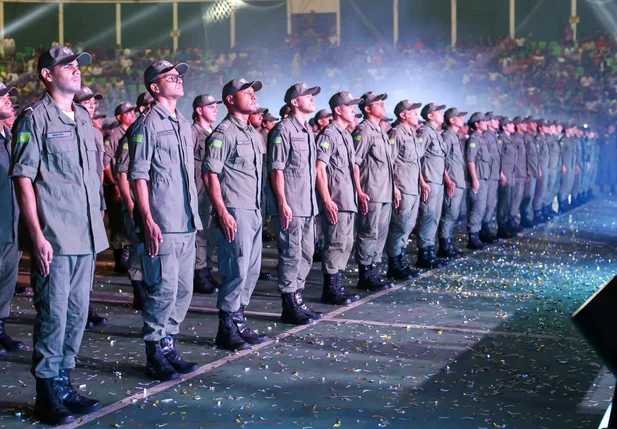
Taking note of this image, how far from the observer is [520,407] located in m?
4.82

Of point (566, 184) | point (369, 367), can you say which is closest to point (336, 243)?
point (369, 367)

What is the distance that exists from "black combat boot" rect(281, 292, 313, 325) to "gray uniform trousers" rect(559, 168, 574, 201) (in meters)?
12.6

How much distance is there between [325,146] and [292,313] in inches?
65.5

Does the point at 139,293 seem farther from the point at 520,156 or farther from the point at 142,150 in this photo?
the point at 520,156

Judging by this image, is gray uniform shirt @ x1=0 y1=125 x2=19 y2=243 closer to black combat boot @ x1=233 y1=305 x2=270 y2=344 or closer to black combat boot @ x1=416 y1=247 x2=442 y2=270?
black combat boot @ x1=233 y1=305 x2=270 y2=344

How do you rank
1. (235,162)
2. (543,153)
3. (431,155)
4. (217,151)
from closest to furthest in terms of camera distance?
(217,151)
(235,162)
(431,155)
(543,153)

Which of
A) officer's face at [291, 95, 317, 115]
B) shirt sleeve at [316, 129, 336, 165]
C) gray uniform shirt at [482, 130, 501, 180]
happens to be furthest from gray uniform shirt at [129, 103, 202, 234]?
gray uniform shirt at [482, 130, 501, 180]

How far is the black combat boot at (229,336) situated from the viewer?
623cm

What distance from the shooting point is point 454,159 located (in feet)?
38.1

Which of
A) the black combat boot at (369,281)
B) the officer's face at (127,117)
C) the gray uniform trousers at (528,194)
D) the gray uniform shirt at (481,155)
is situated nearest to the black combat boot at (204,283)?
the black combat boot at (369,281)

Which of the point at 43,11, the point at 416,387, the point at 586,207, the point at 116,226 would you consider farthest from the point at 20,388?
the point at 43,11

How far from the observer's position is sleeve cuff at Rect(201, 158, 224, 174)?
247 inches

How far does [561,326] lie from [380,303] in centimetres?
173

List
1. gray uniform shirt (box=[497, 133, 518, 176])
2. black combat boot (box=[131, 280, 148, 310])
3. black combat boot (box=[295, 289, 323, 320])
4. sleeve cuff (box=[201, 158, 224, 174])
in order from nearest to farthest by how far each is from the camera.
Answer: sleeve cuff (box=[201, 158, 224, 174])
black combat boot (box=[295, 289, 323, 320])
black combat boot (box=[131, 280, 148, 310])
gray uniform shirt (box=[497, 133, 518, 176])
